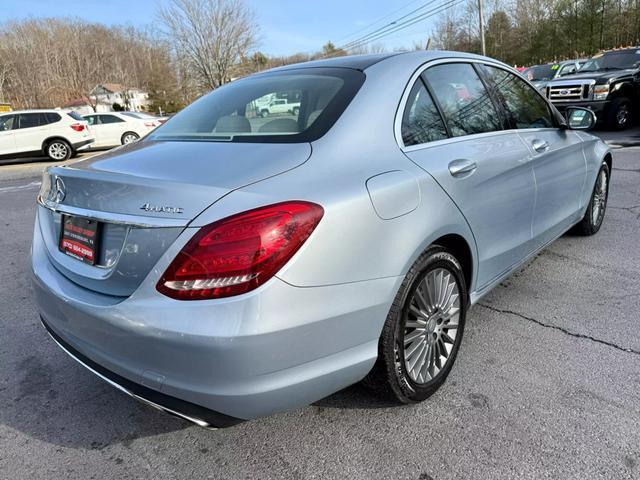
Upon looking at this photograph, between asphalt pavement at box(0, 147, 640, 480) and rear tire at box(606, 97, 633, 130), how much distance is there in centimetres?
1115

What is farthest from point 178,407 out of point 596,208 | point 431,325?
point 596,208

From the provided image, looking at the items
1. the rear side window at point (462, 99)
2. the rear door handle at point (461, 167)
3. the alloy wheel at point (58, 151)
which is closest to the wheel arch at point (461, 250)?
the rear door handle at point (461, 167)

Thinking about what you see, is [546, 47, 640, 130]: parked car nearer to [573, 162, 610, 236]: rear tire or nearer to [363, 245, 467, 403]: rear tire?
[573, 162, 610, 236]: rear tire

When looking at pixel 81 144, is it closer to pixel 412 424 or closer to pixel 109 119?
pixel 109 119

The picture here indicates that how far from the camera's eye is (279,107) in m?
2.46

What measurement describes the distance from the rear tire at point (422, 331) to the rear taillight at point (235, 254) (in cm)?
61

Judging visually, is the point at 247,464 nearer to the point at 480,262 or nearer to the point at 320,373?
the point at 320,373

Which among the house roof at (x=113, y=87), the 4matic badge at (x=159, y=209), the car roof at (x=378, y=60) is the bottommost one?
the 4matic badge at (x=159, y=209)

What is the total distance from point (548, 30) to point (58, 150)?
1728 inches

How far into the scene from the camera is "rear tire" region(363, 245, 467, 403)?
1.95 metres

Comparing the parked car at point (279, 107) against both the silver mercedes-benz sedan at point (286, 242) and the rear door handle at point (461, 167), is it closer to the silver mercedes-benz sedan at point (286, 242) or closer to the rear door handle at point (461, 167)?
the silver mercedes-benz sedan at point (286, 242)

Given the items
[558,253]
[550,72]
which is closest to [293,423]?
[558,253]

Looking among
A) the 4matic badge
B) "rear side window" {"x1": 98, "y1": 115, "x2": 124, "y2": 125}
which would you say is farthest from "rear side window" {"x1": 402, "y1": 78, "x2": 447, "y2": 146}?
"rear side window" {"x1": 98, "y1": 115, "x2": 124, "y2": 125}

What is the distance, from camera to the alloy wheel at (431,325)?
2.07 meters
